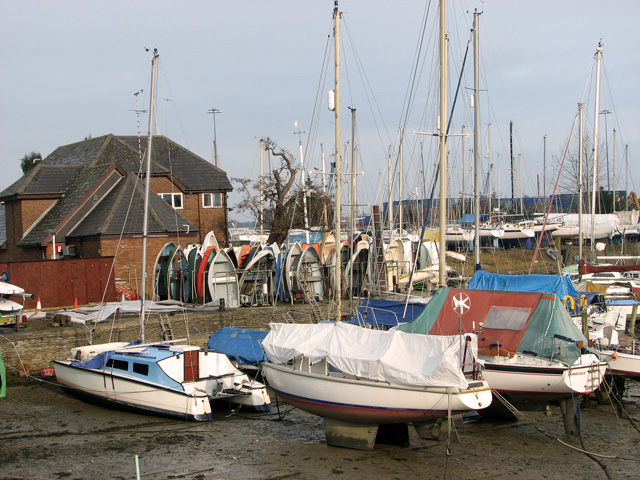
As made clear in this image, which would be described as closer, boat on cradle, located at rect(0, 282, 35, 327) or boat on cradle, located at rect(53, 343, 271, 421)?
boat on cradle, located at rect(53, 343, 271, 421)

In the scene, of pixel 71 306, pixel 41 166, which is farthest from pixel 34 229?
pixel 71 306

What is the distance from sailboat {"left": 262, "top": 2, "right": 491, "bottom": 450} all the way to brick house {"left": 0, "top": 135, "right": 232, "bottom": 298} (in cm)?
1517

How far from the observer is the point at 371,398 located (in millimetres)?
13328

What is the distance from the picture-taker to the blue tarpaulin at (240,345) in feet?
70.4

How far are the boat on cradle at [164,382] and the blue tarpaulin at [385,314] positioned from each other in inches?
162

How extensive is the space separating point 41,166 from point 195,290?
1532 cm

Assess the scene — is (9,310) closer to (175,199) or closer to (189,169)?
(175,199)

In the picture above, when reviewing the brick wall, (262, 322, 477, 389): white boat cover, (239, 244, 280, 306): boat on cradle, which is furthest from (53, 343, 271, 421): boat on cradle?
(239, 244, 280, 306): boat on cradle

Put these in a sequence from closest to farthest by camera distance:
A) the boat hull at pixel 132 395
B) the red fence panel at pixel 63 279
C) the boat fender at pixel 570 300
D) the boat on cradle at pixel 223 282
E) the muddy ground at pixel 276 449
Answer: the muddy ground at pixel 276 449 → the boat hull at pixel 132 395 → the boat fender at pixel 570 300 → the red fence panel at pixel 63 279 → the boat on cradle at pixel 223 282

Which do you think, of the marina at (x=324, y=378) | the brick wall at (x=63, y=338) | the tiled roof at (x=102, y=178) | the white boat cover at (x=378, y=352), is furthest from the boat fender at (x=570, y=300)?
the tiled roof at (x=102, y=178)

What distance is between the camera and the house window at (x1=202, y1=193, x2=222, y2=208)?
45638 millimetres

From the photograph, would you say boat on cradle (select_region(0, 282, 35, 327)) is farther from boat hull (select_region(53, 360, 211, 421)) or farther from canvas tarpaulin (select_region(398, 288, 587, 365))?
canvas tarpaulin (select_region(398, 288, 587, 365))

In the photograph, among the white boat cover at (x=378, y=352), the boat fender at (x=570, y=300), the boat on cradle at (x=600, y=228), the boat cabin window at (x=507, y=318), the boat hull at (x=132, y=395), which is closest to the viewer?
the white boat cover at (x=378, y=352)

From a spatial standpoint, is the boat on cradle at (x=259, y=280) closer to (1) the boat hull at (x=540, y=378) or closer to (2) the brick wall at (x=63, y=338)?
(2) the brick wall at (x=63, y=338)
